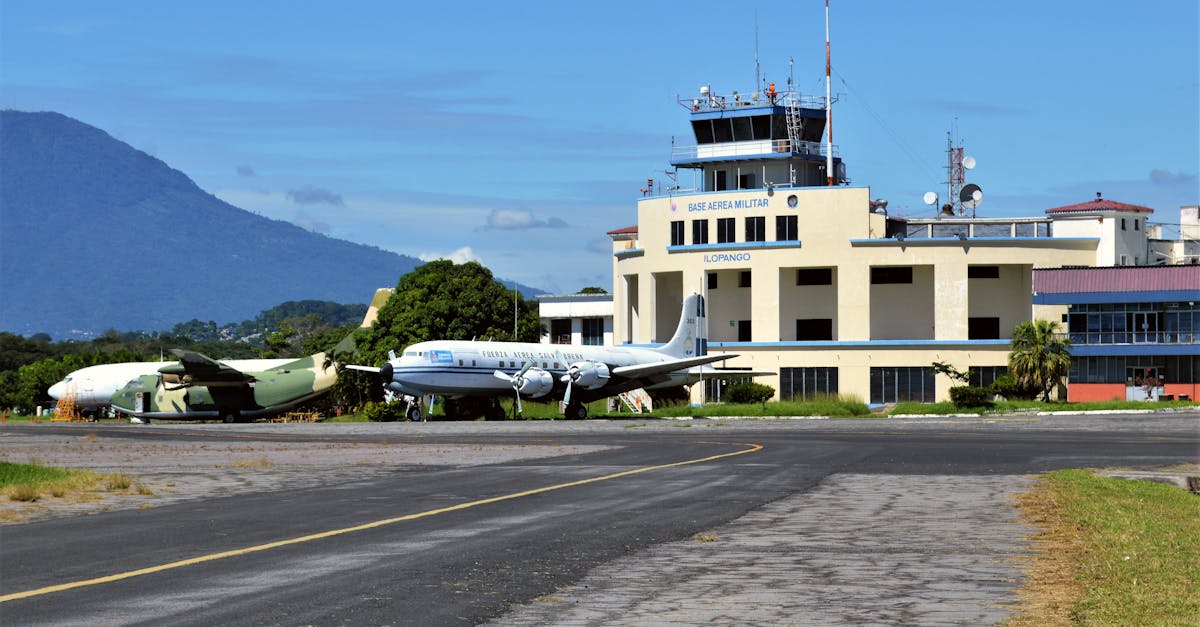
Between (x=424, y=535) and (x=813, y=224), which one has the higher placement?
(x=813, y=224)

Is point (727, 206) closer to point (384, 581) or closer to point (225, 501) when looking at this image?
point (225, 501)

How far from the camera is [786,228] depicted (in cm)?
9131

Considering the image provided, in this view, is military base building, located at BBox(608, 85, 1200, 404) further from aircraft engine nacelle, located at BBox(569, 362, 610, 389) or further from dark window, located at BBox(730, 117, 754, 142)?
aircraft engine nacelle, located at BBox(569, 362, 610, 389)

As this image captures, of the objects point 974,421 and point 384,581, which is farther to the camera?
point 974,421

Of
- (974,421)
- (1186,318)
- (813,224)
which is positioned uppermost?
(813,224)

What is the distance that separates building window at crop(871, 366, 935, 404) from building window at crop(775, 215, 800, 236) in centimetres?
1052

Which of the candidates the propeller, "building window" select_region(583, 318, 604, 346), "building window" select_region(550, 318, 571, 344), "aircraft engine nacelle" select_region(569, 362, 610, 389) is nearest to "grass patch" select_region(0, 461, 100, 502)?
the propeller

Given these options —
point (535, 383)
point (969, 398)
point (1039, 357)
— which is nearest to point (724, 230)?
point (1039, 357)

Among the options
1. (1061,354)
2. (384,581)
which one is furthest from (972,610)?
(1061,354)

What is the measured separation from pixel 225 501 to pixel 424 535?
225 inches

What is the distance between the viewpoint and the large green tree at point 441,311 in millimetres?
93812

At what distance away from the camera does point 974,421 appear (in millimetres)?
57625

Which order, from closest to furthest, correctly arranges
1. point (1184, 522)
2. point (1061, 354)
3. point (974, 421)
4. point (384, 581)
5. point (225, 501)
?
point (384, 581), point (1184, 522), point (225, 501), point (974, 421), point (1061, 354)

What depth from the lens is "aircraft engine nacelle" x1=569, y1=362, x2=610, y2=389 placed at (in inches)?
2692
